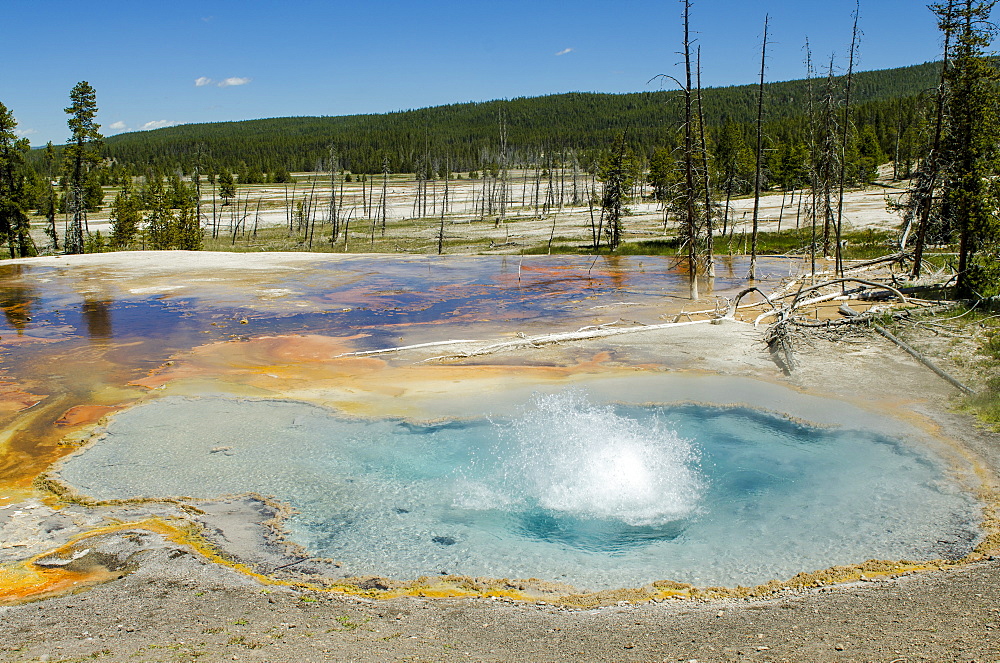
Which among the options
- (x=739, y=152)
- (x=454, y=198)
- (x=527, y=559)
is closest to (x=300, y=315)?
(x=527, y=559)

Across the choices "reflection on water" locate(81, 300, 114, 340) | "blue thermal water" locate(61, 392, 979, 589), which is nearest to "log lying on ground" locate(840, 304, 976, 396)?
→ "blue thermal water" locate(61, 392, 979, 589)

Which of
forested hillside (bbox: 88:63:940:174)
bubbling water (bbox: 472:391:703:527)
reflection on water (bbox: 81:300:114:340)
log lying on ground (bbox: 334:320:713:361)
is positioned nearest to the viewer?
bubbling water (bbox: 472:391:703:527)

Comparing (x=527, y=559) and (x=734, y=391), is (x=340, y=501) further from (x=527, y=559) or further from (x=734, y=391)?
(x=734, y=391)

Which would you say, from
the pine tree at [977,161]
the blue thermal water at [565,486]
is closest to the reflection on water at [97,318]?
the blue thermal water at [565,486]

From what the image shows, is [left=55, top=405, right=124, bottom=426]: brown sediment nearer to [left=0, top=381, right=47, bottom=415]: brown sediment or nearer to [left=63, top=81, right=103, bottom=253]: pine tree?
[left=0, top=381, right=47, bottom=415]: brown sediment

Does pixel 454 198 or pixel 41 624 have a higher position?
pixel 454 198

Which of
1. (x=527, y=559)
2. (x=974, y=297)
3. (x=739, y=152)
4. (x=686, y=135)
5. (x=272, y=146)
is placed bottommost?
(x=527, y=559)

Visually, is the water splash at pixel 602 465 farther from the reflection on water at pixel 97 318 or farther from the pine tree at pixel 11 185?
the pine tree at pixel 11 185

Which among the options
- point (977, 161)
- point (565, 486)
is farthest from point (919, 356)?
point (565, 486)

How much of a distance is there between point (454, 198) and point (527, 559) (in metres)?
95.2

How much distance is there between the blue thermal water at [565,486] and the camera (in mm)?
7102

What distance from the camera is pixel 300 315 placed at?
21.5 meters

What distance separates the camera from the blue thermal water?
7.10m

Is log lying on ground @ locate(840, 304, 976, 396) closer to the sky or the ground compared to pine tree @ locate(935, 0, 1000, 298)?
closer to the ground
